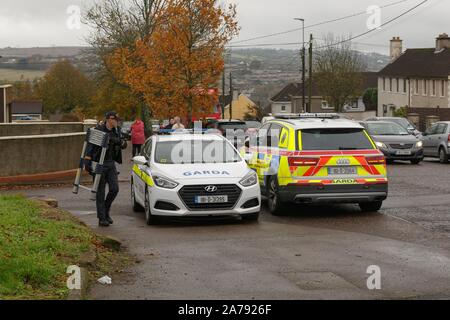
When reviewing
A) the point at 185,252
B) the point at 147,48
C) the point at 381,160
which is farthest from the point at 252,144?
the point at 147,48

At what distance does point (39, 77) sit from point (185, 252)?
104 m

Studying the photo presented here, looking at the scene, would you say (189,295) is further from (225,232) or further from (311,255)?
(225,232)

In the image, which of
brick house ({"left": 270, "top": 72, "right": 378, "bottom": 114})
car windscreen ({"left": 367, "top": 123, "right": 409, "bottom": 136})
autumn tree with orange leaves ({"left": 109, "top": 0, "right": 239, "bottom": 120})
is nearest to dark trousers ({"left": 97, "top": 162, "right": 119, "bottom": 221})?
car windscreen ({"left": 367, "top": 123, "right": 409, "bottom": 136})

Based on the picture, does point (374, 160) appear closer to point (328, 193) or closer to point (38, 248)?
point (328, 193)

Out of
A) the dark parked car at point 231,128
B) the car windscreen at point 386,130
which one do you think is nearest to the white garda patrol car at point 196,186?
the car windscreen at point 386,130

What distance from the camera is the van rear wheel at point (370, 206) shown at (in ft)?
48.8

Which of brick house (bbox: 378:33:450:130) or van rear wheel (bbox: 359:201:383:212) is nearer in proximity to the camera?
van rear wheel (bbox: 359:201:383:212)

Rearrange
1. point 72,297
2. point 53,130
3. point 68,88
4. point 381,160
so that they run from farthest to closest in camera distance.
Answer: point 68,88, point 53,130, point 381,160, point 72,297

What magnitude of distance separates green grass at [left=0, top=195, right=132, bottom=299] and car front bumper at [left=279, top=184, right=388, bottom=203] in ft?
12.3

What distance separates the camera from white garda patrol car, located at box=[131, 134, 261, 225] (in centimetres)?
1314

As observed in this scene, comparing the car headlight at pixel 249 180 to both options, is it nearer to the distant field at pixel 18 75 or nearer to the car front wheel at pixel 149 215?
the car front wheel at pixel 149 215

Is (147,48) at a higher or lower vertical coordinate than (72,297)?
higher

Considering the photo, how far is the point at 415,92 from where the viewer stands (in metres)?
71.8

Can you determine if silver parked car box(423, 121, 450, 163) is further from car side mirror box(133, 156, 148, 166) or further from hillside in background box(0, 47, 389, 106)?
hillside in background box(0, 47, 389, 106)
